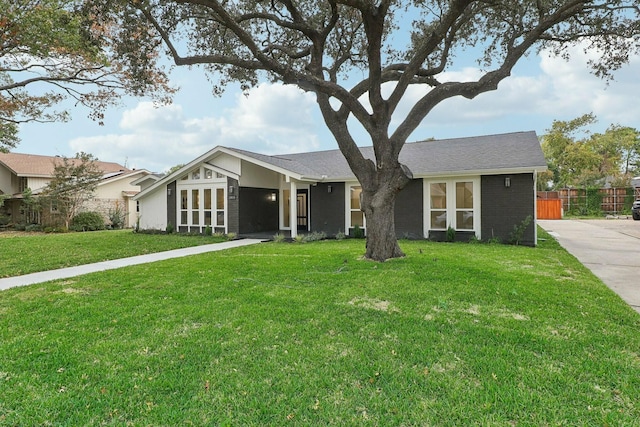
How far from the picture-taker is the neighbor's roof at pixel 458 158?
1176 cm

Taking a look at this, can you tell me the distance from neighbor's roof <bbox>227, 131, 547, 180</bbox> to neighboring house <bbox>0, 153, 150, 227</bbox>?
13661mm

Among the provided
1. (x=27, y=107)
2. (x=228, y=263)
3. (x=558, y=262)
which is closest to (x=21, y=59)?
(x=27, y=107)

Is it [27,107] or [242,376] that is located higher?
[27,107]

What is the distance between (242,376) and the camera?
9.66ft

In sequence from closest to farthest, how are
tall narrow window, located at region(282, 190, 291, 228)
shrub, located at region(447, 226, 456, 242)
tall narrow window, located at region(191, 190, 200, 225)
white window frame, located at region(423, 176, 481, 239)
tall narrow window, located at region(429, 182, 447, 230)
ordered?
white window frame, located at region(423, 176, 481, 239) < shrub, located at region(447, 226, 456, 242) < tall narrow window, located at region(429, 182, 447, 230) < tall narrow window, located at region(191, 190, 200, 225) < tall narrow window, located at region(282, 190, 291, 228)

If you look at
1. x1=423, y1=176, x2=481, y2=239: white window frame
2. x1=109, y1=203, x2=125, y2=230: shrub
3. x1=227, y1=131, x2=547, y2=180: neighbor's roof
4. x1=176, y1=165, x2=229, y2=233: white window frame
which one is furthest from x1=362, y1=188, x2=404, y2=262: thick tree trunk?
x1=109, y1=203, x2=125, y2=230: shrub

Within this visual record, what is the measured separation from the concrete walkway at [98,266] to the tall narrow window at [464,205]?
Result: 8251 mm

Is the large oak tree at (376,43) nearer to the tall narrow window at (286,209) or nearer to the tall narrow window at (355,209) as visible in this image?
the tall narrow window at (355,209)

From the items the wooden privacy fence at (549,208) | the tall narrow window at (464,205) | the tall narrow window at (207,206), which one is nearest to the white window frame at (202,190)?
the tall narrow window at (207,206)

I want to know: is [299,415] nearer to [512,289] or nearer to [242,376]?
[242,376]

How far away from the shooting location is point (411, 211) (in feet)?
43.5

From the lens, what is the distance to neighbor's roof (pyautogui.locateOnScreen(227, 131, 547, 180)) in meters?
11.8

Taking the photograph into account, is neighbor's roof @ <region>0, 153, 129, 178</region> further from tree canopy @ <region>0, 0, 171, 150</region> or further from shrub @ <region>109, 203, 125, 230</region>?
tree canopy @ <region>0, 0, 171, 150</region>

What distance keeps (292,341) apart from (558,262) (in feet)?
25.1
